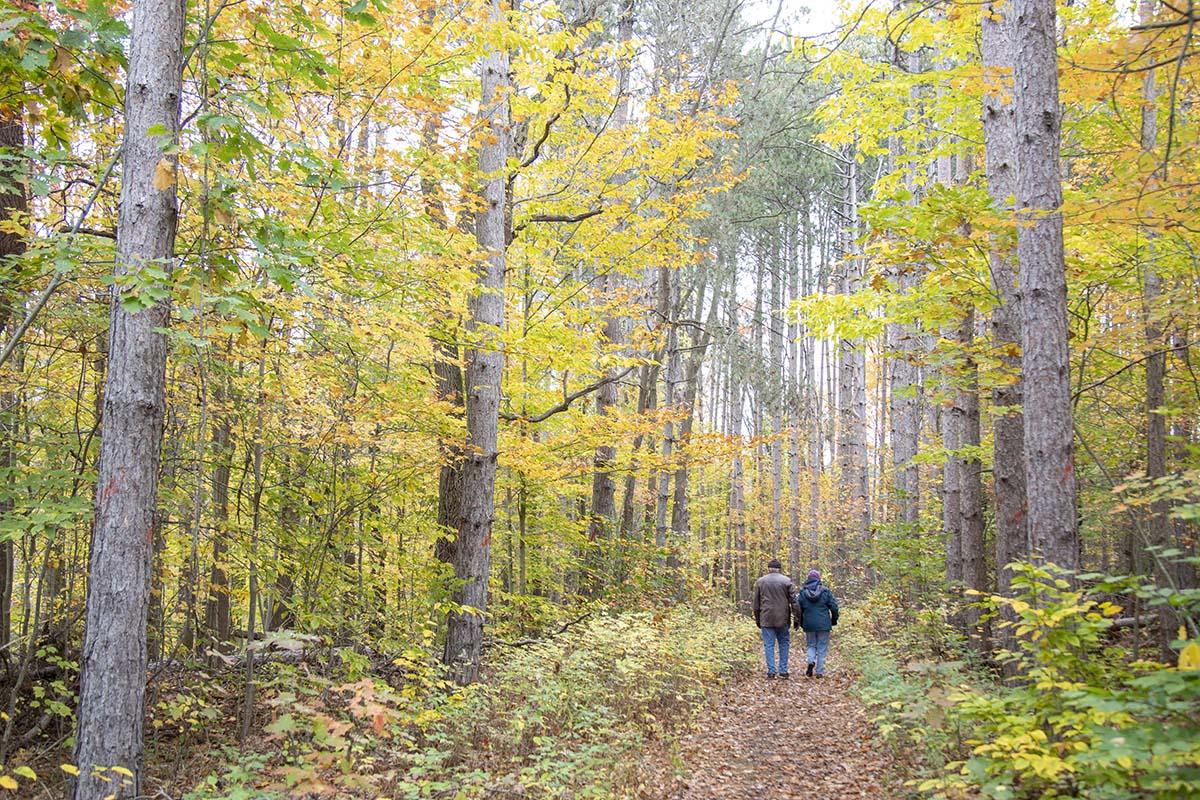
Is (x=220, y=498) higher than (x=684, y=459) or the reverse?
the reverse

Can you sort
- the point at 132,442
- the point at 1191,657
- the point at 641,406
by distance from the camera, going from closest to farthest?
1. the point at 1191,657
2. the point at 132,442
3. the point at 641,406

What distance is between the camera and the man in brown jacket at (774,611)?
10703 millimetres

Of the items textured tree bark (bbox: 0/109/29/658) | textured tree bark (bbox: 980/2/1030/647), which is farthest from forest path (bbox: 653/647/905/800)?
textured tree bark (bbox: 0/109/29/658)

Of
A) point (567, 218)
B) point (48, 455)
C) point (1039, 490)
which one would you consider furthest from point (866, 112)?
point (48, 455)

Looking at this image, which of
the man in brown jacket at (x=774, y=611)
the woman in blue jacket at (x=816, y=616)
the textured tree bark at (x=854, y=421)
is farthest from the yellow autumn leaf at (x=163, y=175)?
the textured tree bark at (x=854, y=421)

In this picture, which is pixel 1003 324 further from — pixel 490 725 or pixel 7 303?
pixel 7 303

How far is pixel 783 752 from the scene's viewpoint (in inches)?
266

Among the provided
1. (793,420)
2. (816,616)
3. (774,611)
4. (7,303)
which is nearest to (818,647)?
(816,616)

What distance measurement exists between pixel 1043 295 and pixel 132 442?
5.79m

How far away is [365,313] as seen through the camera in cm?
641

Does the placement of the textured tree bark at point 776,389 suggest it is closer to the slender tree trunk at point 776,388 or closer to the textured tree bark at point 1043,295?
the slender tree trunk at point 776,388

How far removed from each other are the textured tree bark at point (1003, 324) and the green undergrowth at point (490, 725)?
3.70 m

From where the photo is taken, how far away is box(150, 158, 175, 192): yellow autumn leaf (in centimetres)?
395

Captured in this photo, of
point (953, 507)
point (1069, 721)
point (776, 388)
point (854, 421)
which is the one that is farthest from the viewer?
point (776, 388)
